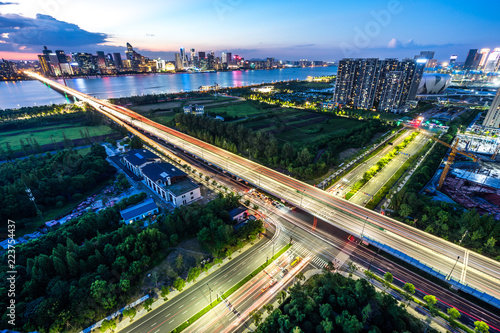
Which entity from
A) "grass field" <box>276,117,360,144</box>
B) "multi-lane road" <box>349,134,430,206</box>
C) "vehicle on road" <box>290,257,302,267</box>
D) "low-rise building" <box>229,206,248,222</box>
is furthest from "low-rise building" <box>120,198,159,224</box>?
"grass field" <box>276,117,360,144</box>

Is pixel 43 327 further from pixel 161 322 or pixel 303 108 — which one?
pixel 303 108

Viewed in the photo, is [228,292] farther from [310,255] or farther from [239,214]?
[310,255]

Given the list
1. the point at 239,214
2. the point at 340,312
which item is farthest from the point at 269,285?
the point at 239,214

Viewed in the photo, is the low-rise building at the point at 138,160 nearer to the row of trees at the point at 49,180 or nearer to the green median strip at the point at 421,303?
the row of trees at the point at 49,180

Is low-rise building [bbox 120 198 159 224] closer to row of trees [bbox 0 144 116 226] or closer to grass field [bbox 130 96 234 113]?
row of trees [bbox 0 144 116 226]

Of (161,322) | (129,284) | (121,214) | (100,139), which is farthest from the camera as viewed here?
(100,139)

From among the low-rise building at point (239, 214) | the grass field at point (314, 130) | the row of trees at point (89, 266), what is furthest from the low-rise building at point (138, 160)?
the grass field at point (314, 130)

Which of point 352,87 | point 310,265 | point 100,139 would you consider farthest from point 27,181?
point 352,87
